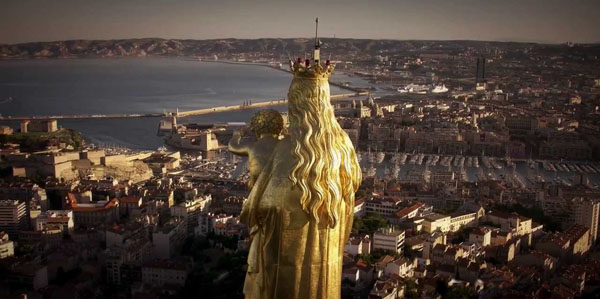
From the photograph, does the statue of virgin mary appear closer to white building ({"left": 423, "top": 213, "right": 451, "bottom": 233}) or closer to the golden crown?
the golden crown

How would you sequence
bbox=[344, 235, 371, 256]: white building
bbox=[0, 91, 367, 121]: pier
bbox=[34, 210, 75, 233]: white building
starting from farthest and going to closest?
bbox=[0, 91, 367, 121]: pier → bbox=[34, 210, 75, 233]: white building → bbox=[344, 235, 371, 256]: white building

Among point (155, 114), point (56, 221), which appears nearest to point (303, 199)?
point (56, 221)

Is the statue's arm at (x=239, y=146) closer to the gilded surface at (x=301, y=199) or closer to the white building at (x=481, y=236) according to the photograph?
the gilded surface at (x=301, y=199)

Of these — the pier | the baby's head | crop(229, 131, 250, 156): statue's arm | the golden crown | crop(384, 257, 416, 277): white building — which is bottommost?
the pier

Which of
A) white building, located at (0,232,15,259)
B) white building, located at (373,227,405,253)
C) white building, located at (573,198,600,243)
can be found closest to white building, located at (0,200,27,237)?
white building, located at (0,232,15,259)

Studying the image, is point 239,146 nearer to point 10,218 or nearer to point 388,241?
point 388,241

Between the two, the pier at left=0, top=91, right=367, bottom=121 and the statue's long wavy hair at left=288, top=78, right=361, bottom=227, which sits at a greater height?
the statue's long wavy hair at left=288, top=78, right=361, bottom=227

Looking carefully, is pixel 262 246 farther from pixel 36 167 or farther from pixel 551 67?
pixel 551 67

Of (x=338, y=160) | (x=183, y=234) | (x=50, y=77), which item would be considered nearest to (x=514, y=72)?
(x=183, y=234)
